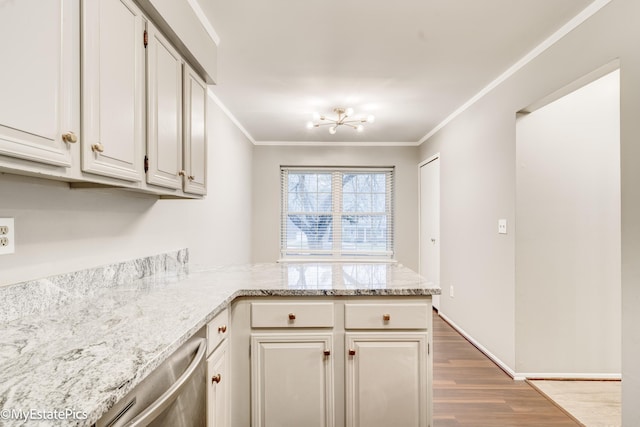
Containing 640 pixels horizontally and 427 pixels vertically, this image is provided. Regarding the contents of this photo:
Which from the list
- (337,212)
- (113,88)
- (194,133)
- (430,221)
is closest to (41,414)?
(113,88)

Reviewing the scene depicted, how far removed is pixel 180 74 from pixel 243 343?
1367 mm

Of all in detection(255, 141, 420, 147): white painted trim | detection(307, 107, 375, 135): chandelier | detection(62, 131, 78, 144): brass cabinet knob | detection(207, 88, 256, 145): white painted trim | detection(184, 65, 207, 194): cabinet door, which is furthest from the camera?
detection(255, 141, 420, 147): white painted trim

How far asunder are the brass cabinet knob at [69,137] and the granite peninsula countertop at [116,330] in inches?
21.7

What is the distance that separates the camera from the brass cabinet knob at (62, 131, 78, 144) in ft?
2.97

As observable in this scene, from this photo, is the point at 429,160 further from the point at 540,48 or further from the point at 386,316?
the point at 386,316

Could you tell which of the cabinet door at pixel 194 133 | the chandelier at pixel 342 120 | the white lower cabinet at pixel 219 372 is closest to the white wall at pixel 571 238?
the chandelier at pixel 342 120

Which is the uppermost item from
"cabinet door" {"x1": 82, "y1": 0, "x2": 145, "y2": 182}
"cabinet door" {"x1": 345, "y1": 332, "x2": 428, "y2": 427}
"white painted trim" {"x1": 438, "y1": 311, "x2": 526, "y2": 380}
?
"cabinet door" {"x1": 82, "y1": 0, "x2": 145, "y2": 182}

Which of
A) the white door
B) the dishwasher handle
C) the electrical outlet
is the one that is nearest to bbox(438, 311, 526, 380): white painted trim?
the white door

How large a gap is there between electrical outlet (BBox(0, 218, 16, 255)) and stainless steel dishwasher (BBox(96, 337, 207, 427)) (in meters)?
0.66

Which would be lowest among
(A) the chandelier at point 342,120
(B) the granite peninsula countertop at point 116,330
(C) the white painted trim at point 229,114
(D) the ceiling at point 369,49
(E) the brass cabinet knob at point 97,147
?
(B) the granite peninsula countertop at point 116,330

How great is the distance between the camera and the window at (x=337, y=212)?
16.7 ft

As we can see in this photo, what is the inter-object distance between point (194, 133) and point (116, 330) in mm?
1164

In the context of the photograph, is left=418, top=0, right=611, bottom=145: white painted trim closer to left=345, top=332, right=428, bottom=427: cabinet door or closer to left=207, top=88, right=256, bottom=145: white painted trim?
left=345, top=332, right=428, bottom=427: cabinet door

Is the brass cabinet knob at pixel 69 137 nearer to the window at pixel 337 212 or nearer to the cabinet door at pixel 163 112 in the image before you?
the cabinet door at pixel 163 112
